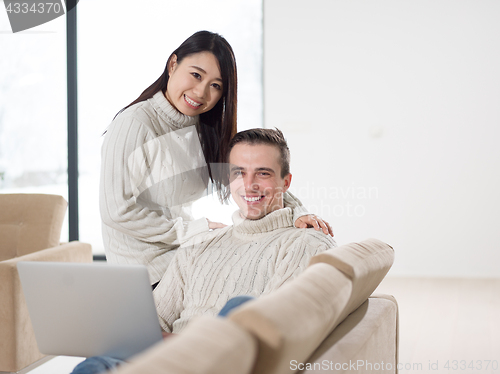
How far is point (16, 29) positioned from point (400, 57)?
340 centimetres

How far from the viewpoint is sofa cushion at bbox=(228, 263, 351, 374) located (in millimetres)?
677

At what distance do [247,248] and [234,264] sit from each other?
6cm

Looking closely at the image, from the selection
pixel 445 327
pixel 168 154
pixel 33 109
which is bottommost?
pixel 445 327

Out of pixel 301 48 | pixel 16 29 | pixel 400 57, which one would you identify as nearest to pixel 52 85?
pixel 16 29

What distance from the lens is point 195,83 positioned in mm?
1794

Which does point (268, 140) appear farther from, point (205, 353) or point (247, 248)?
point (205, 353)

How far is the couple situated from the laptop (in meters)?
0.41

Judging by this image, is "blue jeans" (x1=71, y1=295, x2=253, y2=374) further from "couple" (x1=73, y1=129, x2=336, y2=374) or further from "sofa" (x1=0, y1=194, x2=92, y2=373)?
"sofa" (x1=0, y1=194, x2=92, y2=373)

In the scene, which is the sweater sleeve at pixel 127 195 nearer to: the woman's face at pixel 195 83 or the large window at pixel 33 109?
the woman's face at pixel 195 83

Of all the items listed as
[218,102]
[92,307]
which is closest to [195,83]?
[218,102]

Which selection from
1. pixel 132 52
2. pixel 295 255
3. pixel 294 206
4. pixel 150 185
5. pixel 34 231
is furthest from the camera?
pixel 132 52

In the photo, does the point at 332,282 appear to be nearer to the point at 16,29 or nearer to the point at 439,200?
the point at 439,200

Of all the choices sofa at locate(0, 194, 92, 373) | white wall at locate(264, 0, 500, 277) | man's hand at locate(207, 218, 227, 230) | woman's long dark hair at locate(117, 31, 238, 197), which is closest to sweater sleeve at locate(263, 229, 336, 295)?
man's hand at locate(207, 218, 227, 230)

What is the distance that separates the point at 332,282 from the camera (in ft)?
2.93
